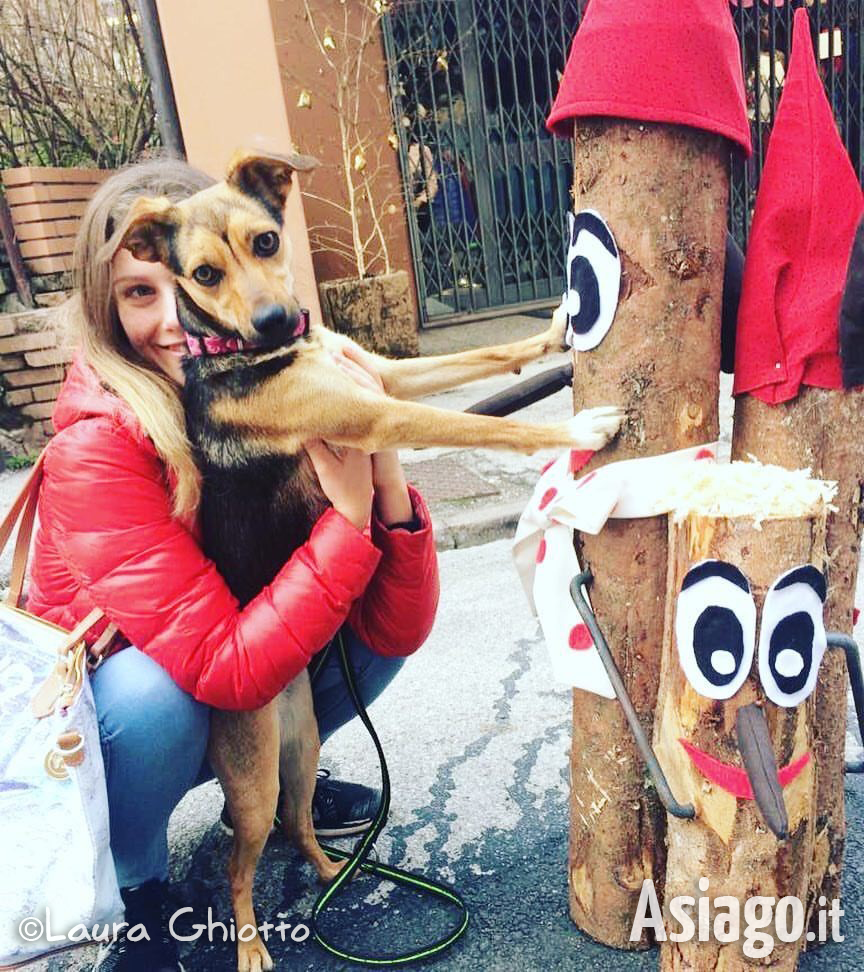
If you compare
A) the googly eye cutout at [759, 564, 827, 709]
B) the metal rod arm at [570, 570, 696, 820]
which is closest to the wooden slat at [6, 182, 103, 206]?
the metal rod arm at [570, 570, 696, 820]

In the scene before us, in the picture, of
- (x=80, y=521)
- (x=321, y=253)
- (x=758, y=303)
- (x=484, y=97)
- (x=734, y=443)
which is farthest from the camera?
(x=484, y=97)

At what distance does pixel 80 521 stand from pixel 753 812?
1.28 meters

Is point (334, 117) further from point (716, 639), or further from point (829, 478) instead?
point (716, 639)

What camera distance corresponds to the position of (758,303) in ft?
4.58

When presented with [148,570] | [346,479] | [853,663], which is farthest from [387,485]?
[853,663]

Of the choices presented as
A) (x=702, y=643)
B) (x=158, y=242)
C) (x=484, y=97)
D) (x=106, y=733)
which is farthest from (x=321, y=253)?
(x=702, y=643)

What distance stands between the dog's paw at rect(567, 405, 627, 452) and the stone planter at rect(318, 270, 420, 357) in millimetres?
4885

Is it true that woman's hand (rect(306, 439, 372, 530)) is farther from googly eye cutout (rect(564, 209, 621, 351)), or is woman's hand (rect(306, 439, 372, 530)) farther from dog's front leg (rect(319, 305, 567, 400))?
googly eye cutout (rect(564, 209, 621, 351))

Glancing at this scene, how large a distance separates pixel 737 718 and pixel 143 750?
111cm

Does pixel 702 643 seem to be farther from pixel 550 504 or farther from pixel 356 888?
pixel 356 888

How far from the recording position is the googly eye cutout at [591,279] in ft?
4.63

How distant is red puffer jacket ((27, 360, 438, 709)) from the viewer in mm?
1689

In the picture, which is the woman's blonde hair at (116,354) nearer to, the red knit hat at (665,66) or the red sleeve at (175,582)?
the red sleeve at (175,582)

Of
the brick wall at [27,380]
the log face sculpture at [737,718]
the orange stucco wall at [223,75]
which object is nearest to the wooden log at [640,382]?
the log face sculpture at [737,718]
